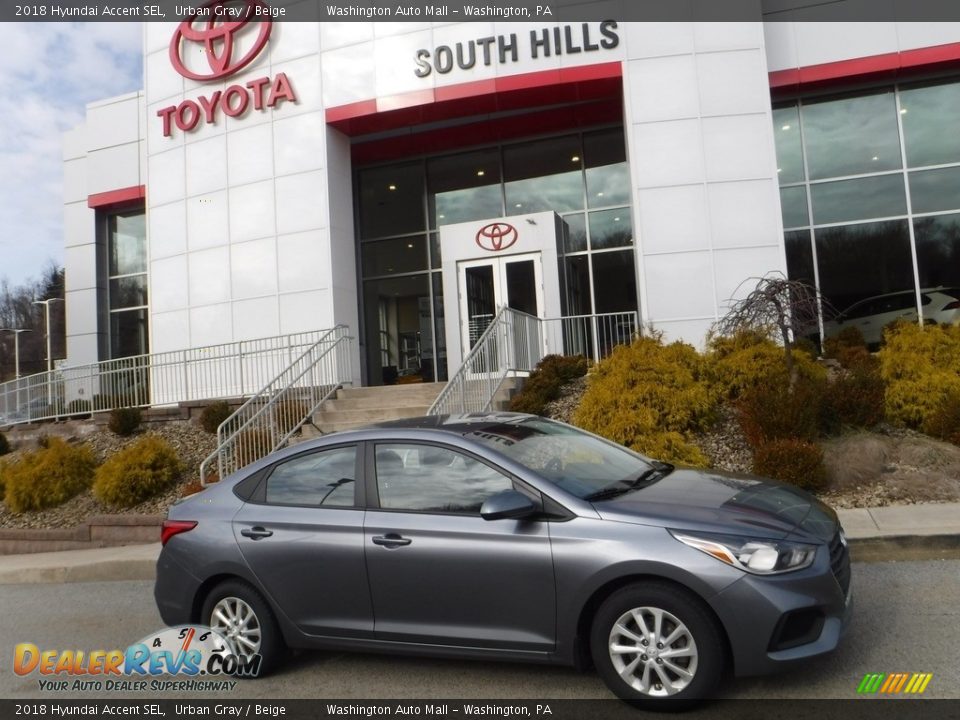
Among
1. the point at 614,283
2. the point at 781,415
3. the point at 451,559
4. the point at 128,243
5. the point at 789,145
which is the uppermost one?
the point at 128,243

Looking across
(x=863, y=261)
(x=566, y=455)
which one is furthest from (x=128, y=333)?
(x=566, y=455)

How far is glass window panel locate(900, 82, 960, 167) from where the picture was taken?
14.9 meters

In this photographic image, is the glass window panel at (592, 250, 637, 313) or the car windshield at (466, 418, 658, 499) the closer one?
the car windshield at (466, 418, 658, 499)

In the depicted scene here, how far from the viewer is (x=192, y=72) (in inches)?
656

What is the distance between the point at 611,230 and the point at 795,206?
3757mm

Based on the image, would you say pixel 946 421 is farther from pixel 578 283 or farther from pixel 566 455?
pixel 578 283

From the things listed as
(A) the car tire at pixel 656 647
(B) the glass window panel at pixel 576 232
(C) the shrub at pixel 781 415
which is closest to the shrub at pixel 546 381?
(C) the shrub at pixel 781 415

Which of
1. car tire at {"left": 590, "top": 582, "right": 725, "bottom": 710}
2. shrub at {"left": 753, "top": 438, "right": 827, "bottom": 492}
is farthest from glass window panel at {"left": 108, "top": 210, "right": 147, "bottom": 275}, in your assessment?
car tire at {"left": 590, "top": 582, "right": 725, "bottom": 710}

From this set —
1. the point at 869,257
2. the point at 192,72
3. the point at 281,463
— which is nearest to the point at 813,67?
the point at 869,257

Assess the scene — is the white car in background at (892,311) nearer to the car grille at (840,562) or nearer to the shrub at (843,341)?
the shrub at (843,341)

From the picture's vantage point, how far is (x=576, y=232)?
16.9m

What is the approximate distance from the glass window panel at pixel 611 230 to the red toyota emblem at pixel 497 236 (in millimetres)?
2233

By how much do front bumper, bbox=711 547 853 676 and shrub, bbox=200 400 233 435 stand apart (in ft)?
34.8

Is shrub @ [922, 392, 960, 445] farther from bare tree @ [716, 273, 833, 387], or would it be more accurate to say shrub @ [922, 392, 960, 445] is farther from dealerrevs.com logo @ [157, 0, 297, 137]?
dealerrevs.com logo @ [157, 0, 297, 137]
